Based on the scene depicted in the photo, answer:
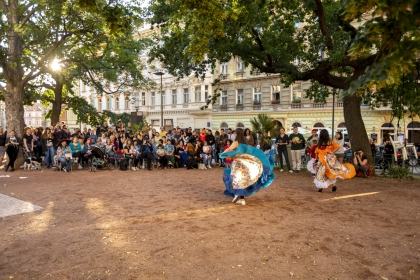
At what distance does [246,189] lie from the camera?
8320 mm

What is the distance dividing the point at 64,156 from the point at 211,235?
11461mm

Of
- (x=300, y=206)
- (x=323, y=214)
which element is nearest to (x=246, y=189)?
(x=300, y=206)

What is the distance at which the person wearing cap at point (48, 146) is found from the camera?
1633cm

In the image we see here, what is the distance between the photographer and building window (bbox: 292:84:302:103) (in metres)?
33.5

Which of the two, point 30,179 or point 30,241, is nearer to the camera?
point 30,241

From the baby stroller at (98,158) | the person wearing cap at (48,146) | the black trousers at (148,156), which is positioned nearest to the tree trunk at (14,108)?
the person wearing cap at (48,146)

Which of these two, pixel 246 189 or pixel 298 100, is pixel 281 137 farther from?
pixel 298 100

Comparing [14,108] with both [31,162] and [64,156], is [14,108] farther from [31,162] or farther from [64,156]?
[64,156]

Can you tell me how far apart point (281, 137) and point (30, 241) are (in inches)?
459

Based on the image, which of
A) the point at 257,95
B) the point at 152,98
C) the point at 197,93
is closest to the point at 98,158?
the point at 257,95

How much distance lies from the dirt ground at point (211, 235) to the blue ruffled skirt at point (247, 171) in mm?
421

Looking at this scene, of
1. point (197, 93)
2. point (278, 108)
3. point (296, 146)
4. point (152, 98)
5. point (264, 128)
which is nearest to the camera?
point (296, 146)

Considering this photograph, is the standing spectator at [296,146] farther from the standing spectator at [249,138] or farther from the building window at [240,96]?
the building window at [240,96]

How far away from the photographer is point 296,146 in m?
14.9
